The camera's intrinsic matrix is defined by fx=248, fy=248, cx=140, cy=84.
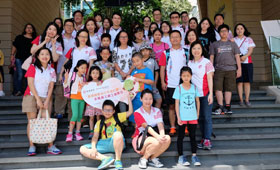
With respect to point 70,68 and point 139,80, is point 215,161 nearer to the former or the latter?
point 139,80

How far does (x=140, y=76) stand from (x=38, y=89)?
5.70ft

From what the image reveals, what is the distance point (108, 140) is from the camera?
151 inches

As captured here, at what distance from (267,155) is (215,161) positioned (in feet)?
3.16

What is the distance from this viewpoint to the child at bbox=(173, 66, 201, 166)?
3.88m

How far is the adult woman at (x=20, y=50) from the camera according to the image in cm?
607

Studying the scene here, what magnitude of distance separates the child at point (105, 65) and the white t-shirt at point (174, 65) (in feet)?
3.35

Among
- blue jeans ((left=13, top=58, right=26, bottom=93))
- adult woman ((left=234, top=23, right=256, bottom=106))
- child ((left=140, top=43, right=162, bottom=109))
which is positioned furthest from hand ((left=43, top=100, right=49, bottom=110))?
adult woman ((left=234, top=23, right=256, bottom=106))

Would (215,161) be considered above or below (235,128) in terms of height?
below

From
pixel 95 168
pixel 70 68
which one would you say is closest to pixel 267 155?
pixel 95 168

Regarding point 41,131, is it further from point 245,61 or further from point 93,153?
point 245,61

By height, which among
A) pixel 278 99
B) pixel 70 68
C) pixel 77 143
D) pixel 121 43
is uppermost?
pixel 121 43

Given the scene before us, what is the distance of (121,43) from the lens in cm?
484

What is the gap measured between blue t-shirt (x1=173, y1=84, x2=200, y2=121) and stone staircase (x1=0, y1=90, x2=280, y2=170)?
64 cm

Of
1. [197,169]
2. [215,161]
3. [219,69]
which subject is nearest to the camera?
[197,169]
